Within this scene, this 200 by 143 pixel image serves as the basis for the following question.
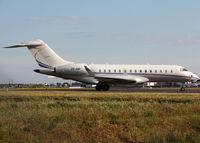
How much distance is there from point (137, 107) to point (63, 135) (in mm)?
6435

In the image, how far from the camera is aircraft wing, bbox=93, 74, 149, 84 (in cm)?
3638

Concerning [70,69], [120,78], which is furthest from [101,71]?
[70,69]

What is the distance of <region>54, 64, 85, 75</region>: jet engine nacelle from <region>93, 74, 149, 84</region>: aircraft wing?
6.58 feet

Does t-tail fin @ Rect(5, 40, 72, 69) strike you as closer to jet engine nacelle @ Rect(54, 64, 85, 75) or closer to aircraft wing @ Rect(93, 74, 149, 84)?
jet engine nacelle @ Rect(54, 64, 85, 75)

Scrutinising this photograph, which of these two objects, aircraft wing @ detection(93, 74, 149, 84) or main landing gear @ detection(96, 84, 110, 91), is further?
main landing gear @ detection(96, 84, 110, 91)

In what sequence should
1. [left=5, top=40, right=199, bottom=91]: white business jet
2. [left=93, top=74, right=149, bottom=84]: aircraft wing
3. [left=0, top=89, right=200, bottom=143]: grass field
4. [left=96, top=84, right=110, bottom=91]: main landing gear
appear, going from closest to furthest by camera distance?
[left=0, top=89, right=200, bottom=143]: grass field → [left=5, top=40, right=199, bottom=91]: white business jet → [left=93, top=74, right=149, bottom=84]: aircraft wing → [left=96, top=84, right=110, bottom=91]: main landing gear

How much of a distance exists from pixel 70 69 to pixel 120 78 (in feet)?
20.2

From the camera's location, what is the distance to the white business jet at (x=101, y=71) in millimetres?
36250

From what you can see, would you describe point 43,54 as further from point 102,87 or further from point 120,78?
point 120,78

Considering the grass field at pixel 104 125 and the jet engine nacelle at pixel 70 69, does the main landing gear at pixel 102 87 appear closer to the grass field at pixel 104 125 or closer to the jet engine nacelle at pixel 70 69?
the jet engine nacelle at pixel 70 69

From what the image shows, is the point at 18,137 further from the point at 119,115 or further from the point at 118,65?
the point at 118,65

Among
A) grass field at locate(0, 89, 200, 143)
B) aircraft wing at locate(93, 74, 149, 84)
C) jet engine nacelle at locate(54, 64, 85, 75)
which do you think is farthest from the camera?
aircraft wing at locate(93, 74, 149, 84)

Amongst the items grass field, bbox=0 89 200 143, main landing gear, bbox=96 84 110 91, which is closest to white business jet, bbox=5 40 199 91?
main landing gear, bbox=96 84 110 91

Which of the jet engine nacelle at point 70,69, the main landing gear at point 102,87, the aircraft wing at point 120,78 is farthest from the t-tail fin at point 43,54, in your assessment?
the main landing gear at point 102,87
